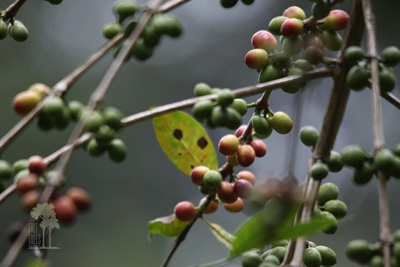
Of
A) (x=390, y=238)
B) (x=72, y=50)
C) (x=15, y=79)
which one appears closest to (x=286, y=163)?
(x=390, y=238)

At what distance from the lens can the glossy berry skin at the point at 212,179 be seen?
83 cm

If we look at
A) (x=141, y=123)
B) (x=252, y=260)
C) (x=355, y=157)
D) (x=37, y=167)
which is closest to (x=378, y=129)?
(x=355, y=157)

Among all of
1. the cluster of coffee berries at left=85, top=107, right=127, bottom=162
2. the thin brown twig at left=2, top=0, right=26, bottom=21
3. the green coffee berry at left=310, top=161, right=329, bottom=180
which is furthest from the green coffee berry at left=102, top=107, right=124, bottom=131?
the thin brown twig at left=2, top=0, right=26, bottom=21

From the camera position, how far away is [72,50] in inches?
236

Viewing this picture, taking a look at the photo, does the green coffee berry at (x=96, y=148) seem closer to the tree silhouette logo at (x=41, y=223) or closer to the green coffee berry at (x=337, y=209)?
the tree silhouette logo at (x=41, y=223)

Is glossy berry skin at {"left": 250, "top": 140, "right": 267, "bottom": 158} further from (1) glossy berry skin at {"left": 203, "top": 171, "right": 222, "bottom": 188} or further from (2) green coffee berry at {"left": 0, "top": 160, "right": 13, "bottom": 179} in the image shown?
(2) green coffee berry at {"left": 0, "top": 160, "right": 13, "bottom": 179}

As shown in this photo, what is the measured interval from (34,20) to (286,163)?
6.19m

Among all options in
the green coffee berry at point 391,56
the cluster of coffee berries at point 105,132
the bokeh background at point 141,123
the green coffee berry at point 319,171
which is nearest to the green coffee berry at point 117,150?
the cluster of coffee berries at point 105,132

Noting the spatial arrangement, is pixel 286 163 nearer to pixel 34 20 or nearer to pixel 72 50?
pixel 72 50

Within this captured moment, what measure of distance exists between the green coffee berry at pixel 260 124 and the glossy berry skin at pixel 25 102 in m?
0.34

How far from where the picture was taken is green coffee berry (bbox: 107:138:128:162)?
63 cm

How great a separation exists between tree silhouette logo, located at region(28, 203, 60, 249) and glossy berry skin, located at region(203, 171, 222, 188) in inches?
12.0

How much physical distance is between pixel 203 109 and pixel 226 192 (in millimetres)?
216

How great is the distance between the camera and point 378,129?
1.96ft
